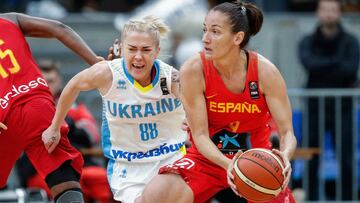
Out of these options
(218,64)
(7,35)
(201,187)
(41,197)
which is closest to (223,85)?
(218,64)

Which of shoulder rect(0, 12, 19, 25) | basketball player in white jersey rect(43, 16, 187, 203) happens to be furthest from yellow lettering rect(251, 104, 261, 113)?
shoulder rect(0, 12, 19, 25)

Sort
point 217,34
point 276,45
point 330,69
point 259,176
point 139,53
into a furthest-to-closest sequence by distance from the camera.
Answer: point 276,45 → point 330,69 → point 139,53 → point 217,34 → point 259,176

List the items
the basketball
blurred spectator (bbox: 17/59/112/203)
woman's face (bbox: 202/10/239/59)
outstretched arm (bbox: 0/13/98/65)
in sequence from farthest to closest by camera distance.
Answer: blurred spectator (bbox: 17/59/112/203), outstretched arm (bbox: 0/13/98/65), woman's face (bbox: 202/10/239/59), the basketball

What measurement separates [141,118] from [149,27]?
2.22 feet

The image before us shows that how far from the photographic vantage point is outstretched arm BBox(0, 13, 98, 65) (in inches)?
327

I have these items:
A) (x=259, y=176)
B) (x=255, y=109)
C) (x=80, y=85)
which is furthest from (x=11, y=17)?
(x=259, y=176)

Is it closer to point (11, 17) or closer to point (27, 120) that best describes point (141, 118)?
point (27, 120)

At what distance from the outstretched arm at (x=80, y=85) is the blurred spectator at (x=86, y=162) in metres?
3.07

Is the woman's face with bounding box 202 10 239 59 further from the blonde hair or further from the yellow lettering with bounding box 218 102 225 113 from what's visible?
the blonde hair

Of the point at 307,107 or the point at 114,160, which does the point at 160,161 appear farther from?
the point at 307,107

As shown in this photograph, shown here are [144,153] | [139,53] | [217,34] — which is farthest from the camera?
[144,153]

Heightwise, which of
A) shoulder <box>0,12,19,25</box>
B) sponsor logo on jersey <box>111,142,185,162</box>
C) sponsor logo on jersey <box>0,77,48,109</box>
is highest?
shoulder <box>0,12,19,25</box>

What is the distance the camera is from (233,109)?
26.0 feet

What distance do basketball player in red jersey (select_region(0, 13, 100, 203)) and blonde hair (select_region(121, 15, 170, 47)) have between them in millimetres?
755
